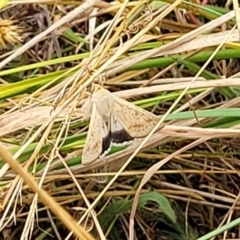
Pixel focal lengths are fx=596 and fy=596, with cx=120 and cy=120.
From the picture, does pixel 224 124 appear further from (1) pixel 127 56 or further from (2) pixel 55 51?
(2) pixel 55 51

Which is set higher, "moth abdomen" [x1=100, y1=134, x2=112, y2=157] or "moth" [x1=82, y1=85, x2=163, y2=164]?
"moth" [x1=82, y1=85, x2=163, y2=164]

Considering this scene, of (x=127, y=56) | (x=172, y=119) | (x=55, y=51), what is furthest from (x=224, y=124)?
(x=55, y=51)

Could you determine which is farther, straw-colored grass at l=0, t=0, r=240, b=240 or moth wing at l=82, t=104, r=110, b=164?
straw-colored grass at l=0, t=0, r=240, b=240

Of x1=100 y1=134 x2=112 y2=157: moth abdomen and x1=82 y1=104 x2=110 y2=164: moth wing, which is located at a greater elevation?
x1=82 y1=104 x2=110 y2=164: moth wing
